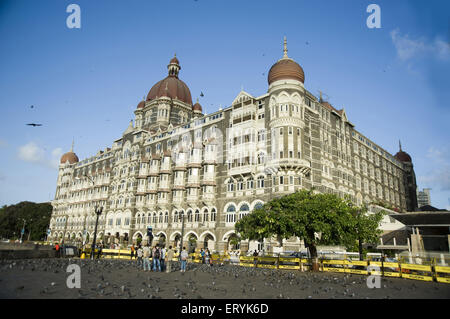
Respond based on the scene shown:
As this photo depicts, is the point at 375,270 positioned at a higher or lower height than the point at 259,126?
lower

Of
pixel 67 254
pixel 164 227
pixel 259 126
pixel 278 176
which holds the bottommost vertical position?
pixel 67 254

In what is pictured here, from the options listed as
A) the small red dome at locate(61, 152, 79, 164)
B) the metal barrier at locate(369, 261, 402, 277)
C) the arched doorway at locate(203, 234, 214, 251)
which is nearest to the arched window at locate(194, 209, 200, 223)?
the arched doorway at locate(203, 234, 214, 251)

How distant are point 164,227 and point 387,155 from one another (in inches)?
1955

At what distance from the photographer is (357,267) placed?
78.1 feet

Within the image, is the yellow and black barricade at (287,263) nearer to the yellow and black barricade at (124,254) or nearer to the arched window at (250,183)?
the arched window at (250,183)

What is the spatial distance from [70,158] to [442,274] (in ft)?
290

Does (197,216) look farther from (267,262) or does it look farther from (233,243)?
(267,262)

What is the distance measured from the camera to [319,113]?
44.2 metres

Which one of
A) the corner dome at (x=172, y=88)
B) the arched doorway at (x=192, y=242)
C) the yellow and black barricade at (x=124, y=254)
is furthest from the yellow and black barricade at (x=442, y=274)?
the corner dome at (x=172, y=88)

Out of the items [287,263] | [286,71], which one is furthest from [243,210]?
[286,71]

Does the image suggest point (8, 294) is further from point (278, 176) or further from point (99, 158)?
point (99, 158)

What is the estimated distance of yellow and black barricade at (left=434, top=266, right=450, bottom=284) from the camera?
1907 centimetres

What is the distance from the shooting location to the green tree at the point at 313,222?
22.8 metres

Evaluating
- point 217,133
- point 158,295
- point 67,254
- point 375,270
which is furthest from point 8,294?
point 217,133
